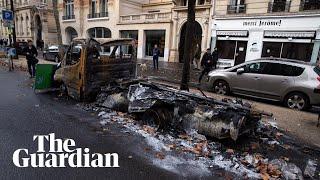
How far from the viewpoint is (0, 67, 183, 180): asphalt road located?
407 centimetres

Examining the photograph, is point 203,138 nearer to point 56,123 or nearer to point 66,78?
point 56,123

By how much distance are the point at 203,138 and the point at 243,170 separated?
1270 mm

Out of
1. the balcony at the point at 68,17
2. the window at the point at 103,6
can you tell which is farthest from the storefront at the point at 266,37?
the balcony at the point at 68,17

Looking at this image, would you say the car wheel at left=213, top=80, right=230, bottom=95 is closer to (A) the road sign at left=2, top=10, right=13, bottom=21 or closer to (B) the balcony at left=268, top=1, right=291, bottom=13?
(B) the balcony at left=268, top=1, right=291, bottom=13

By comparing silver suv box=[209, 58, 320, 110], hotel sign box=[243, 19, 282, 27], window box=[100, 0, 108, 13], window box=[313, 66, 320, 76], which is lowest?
silver suv box=[209, 58, 320, 110]

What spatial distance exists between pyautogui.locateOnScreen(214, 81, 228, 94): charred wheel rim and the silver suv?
0.13 ft

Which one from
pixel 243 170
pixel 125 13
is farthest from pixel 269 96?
pixel 125 13

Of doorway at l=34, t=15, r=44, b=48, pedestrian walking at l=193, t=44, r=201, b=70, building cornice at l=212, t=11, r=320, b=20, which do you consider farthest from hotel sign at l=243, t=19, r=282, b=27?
doorway at l=34, t=15, r=44, b=48

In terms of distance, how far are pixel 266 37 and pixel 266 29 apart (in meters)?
0.56

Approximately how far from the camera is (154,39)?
27.8 m

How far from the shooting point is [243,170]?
14.3 feet

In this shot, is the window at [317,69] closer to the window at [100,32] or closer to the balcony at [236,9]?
the balcony at [236,9]

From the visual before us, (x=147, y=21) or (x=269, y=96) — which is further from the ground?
(x=147, y=21)

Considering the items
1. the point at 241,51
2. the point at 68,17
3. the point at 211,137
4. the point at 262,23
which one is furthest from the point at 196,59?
the point at 68,17
